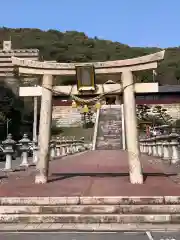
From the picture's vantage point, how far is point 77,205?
768 cm

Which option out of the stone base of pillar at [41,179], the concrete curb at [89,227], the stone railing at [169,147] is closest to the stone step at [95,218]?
the concrete curb at [89,227]

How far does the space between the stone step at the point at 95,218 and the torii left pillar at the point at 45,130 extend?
10.8 feet

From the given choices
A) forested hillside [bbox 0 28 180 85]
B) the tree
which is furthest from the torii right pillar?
forested hillside [bbox 0 28 180 85]

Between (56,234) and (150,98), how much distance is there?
3308 inches

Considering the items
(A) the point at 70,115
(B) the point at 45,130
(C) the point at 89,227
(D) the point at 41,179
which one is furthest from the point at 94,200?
(A) the point at 70,115

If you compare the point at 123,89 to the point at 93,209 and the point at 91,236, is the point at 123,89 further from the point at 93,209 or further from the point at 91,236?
the point at 91,236

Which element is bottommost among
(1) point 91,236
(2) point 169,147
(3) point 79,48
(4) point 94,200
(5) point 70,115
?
(1) point 91,236

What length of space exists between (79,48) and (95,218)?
5377 inches

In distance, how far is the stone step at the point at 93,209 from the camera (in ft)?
24.1

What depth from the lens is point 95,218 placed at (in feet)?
23.5

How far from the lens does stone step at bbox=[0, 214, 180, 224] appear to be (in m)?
7.05

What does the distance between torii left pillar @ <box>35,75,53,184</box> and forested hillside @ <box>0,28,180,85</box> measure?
10528cm

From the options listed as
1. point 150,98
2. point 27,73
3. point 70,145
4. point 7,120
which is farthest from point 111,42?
point 27,73

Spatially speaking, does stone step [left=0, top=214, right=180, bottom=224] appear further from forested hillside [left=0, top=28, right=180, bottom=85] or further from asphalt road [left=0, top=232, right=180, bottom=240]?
forested hillside [left=0, top=28, right=180, bottom=85]
